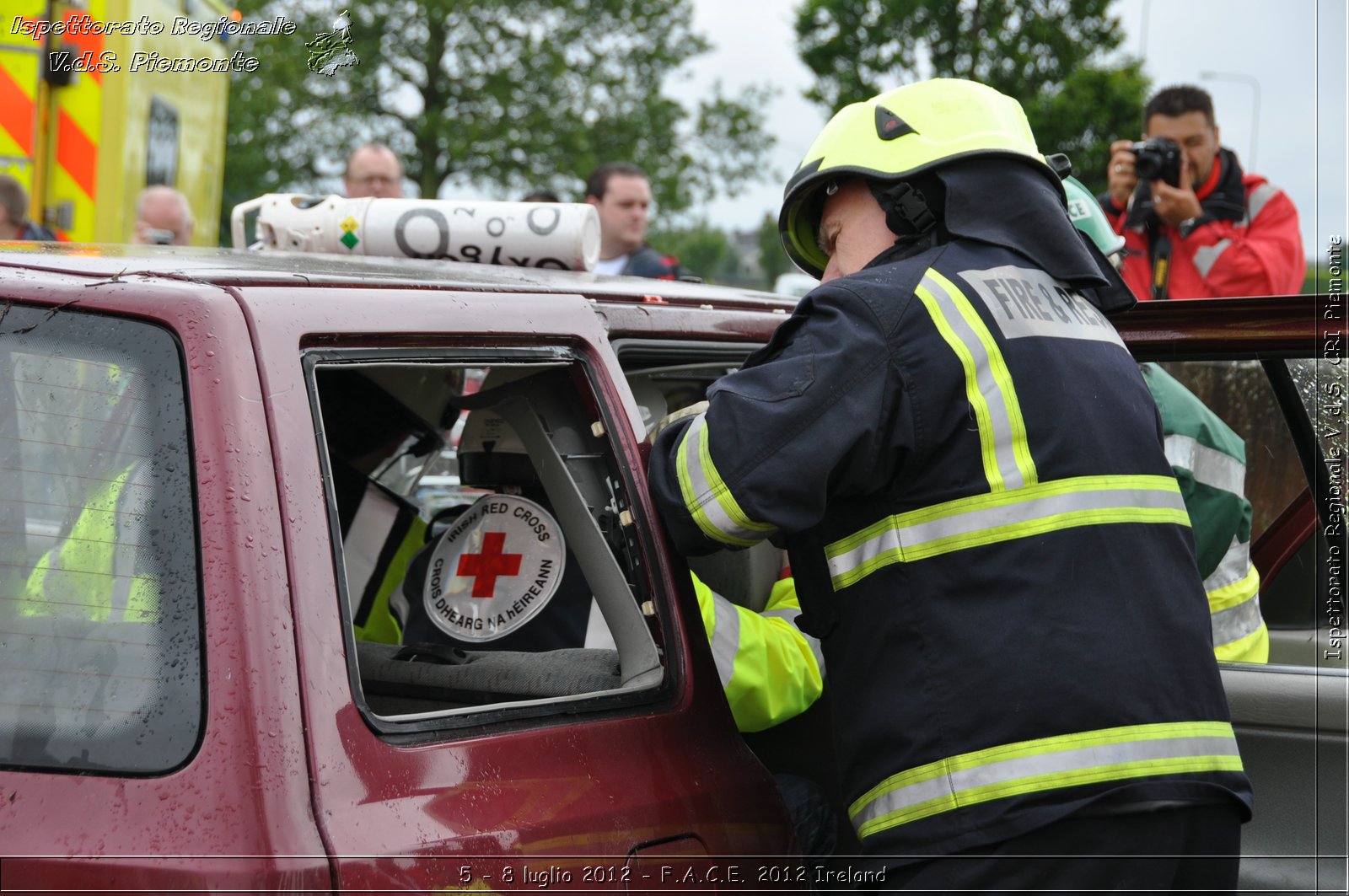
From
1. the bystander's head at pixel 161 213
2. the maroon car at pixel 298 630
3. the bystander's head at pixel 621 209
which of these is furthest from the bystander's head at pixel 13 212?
the maroon car at pixel 298 630

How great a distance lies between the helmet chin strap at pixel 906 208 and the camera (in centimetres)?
196

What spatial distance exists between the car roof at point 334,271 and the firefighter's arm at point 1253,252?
223 centimetres

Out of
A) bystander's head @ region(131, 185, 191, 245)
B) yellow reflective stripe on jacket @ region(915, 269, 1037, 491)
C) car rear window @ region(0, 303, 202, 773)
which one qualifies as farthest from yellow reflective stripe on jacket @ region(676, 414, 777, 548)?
bystander's head @ region(131, 185, 191, 245)

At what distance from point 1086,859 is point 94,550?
1.26 metres

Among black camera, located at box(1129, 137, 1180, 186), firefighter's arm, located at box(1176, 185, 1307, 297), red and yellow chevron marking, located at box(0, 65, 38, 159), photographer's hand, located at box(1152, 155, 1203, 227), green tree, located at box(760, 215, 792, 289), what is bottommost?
green tree, located at box(760, 215, 792, 289)

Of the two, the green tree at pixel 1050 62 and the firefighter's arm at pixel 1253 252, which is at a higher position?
the green tree at pixel 1050 62

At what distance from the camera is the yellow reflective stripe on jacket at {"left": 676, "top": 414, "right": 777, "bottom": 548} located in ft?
5.73

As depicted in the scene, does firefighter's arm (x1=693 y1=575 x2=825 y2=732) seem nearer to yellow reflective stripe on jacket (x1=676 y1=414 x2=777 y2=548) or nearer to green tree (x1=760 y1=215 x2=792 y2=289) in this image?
yellow reflective stripe on jacket (x1=676 y1=414 x2=777 y2=548)

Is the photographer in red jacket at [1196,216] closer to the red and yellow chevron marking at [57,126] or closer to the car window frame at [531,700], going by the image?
the car window frame at [531,700]

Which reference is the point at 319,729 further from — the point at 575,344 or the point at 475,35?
the point at 475,35

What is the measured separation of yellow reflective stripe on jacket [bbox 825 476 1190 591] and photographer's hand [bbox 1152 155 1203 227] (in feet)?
9.56

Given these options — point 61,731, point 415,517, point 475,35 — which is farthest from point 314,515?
point 475,35

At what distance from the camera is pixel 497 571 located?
2.13 meters

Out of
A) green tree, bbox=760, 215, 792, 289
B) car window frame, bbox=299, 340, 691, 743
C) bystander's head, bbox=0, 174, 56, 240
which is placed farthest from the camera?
green tree, bbox=760, 215, 792, 289
